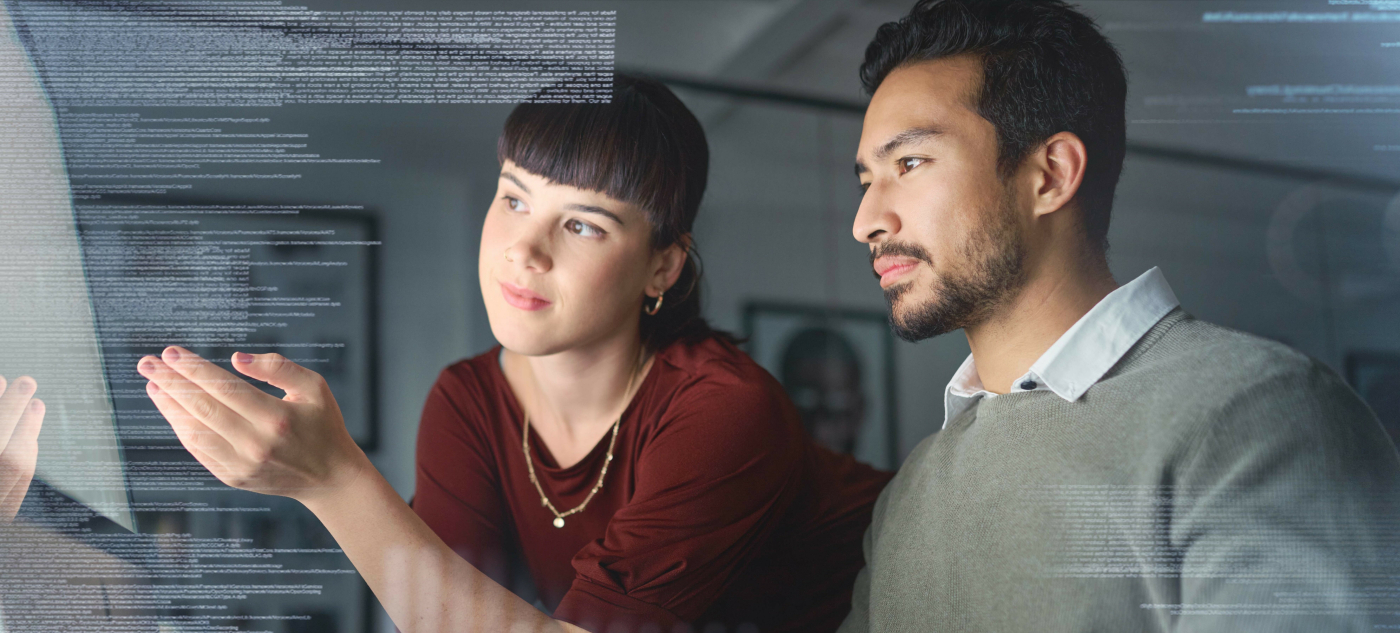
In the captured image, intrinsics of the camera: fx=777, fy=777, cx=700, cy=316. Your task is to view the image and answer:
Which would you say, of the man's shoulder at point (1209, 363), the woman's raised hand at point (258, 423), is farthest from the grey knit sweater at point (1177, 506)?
the woman's raised hand at point (258, 423)

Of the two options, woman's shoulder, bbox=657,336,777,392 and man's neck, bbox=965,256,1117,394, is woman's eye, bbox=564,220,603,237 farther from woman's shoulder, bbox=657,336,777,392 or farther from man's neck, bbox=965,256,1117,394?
man's neck, bbox=965,256,1117,394

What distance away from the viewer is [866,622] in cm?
99

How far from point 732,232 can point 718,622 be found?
49 cm

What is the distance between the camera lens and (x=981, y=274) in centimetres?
87

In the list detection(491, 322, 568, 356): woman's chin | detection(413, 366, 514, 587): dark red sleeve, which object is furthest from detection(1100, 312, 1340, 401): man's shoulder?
detection(413, 366, 514, 587): dark red sleeve

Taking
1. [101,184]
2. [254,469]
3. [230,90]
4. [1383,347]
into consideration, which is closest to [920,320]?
[1383,347]

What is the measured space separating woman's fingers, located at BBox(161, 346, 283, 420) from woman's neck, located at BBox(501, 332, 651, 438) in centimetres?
28

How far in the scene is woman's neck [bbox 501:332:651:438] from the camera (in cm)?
98

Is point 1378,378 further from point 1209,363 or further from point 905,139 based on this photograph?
point 905,139

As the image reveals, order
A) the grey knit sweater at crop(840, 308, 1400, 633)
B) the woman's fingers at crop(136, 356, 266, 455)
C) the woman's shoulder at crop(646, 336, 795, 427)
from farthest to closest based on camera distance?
the woman's shoulder at crop(646, 336, 795, 427)
the woman's fingers at crop(136, 356, 266, 455)
the grey knit sweater at crop(840, 308, 1400, 633)

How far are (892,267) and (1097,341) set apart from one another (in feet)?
0.76

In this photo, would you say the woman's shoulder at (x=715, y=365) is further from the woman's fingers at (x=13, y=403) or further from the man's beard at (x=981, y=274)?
the woman's fingers at (x=13, y=403)

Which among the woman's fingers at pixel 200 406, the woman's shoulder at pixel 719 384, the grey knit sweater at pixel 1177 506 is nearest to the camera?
the grey knit sweater at pixel 1177 506

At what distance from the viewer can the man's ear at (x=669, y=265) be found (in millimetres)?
952
